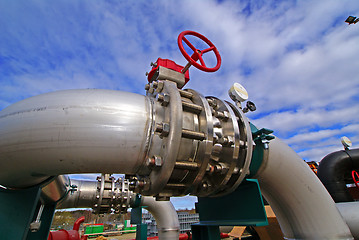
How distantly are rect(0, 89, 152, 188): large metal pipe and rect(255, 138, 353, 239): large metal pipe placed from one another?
2.82ft

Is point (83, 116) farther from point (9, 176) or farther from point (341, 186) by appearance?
point (341, 186)

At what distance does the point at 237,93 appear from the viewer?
4.63ft

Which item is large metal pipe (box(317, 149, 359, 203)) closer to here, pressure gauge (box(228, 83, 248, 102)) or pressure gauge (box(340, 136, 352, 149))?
pressure gauge (box(340, 136, 352, 149))

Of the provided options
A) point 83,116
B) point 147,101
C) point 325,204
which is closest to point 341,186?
point 325,204

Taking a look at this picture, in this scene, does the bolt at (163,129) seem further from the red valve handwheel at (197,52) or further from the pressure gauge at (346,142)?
the pressure gauge at (346,142)

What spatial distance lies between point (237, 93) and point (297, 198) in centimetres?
81

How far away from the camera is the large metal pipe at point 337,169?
Answer: 3338 mm

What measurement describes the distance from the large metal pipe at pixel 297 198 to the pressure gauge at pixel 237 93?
401mm

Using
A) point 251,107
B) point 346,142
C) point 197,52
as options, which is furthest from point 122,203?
point 346,142

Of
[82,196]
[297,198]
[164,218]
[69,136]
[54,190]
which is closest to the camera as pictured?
[69,136]

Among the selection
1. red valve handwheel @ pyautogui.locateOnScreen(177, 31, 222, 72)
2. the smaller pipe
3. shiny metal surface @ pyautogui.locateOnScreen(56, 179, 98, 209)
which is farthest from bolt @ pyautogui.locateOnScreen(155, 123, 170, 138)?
the smaller pipe

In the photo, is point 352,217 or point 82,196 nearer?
point 352,217

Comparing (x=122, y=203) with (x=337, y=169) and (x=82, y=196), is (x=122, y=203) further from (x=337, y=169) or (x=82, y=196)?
(x=337, y=169)

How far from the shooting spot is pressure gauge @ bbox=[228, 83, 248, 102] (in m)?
1.41
